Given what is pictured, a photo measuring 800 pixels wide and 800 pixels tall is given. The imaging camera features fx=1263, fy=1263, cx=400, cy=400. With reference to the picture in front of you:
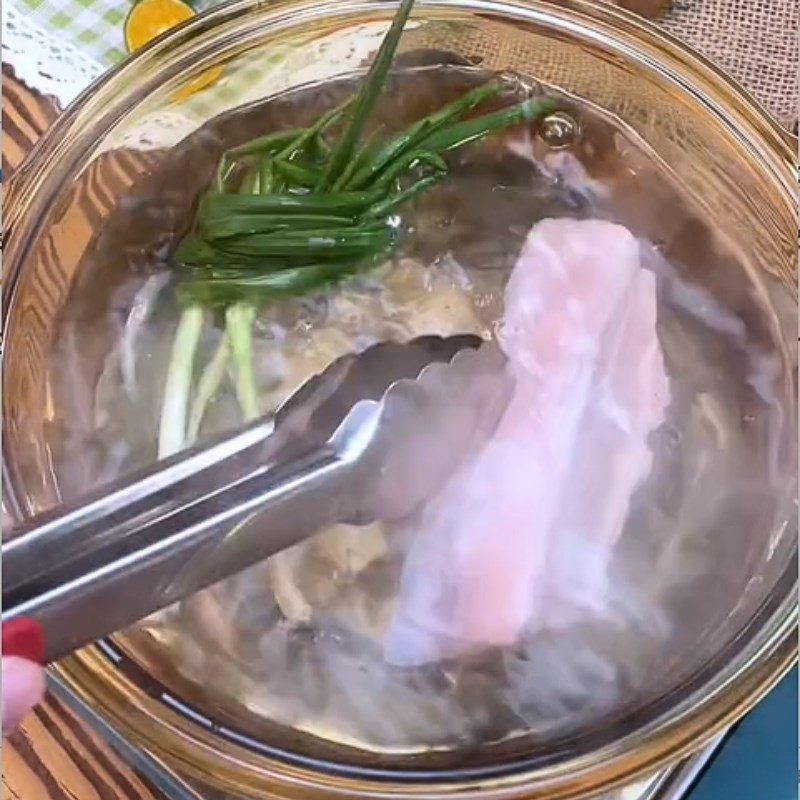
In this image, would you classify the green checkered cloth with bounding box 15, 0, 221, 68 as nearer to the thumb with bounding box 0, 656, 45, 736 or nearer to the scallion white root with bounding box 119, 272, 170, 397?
the scallion white root with bounding box 119, 272, 170, 397

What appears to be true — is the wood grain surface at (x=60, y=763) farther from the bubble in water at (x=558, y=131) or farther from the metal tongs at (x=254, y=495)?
the bubble in water at (x=558, y=131)

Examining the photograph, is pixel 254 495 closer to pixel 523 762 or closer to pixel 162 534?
pixel 162 534

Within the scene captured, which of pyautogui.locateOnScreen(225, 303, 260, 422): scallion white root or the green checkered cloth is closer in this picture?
pyautogui.locateOnScreen(225, 303, 260, 422): scallion white root

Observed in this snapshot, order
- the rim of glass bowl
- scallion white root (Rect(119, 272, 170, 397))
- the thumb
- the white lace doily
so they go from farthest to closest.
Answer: the white lace doily
scallion white root (Rect(119, 272, 170, 397))
the rim of glass bowl
the thumb

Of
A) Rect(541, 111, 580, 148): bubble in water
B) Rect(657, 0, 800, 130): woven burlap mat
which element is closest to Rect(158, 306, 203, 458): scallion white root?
Rect(541, 111, 580, 148): bubble in water

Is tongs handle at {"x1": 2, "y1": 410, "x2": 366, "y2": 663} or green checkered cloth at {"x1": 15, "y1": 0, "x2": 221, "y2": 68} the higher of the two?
green checkered cloth at {"x1": 15, "y1": 0, "x2": 221, "y2": 68}

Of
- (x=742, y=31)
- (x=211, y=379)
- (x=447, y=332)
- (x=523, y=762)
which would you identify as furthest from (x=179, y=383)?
(x=742, y=31)

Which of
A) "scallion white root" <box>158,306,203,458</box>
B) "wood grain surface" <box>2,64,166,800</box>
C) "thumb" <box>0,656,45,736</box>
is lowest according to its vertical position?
"thumb" <box>0,656,45,736</box>
